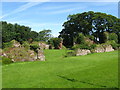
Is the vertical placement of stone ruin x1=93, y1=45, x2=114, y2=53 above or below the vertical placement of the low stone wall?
above

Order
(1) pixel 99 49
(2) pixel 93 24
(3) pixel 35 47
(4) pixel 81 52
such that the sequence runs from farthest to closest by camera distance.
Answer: (2) pixel 93 24
(1) pixel 99 49
(4) pixel 81 52
(3) pixel 35 47

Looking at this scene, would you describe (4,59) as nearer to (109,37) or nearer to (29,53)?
(29,53)

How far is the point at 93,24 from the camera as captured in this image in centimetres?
4531

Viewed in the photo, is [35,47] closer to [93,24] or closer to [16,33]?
[16,33]

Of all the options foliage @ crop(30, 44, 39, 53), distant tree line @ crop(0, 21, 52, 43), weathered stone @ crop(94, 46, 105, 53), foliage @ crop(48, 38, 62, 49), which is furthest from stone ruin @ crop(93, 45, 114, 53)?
distant tree line @ crop(0, 21, 52, 43)

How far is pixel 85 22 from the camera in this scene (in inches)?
1719

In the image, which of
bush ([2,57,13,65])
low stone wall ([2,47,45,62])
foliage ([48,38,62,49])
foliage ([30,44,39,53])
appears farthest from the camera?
foliage ([48,38,62,49])

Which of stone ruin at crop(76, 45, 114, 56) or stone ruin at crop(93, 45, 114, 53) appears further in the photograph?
stone ruin at crop(93, 45, 114, 53)

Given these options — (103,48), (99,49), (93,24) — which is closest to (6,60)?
(99,49)

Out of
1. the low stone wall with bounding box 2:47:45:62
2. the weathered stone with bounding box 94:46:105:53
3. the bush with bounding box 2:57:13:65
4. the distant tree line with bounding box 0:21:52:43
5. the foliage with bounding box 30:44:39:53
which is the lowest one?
the bush with bounding box 2:57:13:65

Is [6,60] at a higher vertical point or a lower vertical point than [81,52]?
lower

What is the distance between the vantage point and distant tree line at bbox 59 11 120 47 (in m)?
43.0

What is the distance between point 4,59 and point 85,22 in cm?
3188

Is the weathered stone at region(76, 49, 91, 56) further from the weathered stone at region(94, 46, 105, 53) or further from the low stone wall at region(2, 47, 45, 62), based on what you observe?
the low stone wall at region(2, 47, 45, 62)
